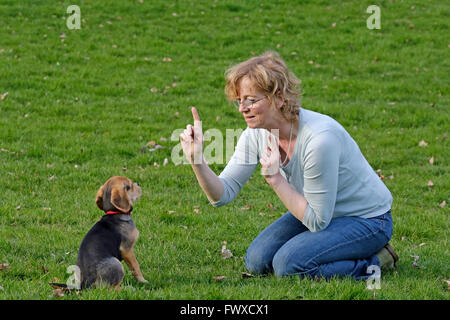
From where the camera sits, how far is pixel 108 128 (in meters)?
10.2

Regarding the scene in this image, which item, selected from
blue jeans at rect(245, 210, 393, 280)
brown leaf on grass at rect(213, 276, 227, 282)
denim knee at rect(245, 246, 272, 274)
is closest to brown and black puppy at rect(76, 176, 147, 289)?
brown leaf on grass at rect(213, 276, 227, 282)

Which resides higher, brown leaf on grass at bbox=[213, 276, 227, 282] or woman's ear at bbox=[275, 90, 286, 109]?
woman's ear at bbox=[275, 90, 286, 109]

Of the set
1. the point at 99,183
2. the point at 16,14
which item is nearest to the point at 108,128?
the point at 99,183

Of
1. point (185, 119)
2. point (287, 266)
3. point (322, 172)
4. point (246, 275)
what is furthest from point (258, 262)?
point (185, 119)

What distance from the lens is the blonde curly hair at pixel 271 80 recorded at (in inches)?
178

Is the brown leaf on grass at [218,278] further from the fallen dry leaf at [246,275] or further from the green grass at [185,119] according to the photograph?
the fallen dry leaf at [246,275]

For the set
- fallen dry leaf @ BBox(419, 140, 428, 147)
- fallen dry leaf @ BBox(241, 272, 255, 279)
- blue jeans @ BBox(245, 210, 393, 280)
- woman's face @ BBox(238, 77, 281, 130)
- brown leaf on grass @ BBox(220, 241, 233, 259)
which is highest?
woman's face @ BBox(238, 77, 281, 130)

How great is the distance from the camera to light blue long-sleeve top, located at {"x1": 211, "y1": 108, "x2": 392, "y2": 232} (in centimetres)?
452

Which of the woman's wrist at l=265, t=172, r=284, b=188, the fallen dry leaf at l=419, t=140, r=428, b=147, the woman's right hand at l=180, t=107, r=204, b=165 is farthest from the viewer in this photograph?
the fallen dry leaf at l=419, t=140, r=428, b=147

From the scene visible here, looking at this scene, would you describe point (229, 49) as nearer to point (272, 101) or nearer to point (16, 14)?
point (16, 14)

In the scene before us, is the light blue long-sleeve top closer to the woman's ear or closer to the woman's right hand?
the woman's ear

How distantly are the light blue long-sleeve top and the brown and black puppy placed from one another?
859mm

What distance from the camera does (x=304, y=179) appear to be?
15.2ft

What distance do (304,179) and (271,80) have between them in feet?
2.75
